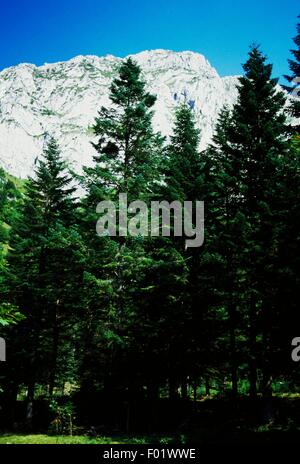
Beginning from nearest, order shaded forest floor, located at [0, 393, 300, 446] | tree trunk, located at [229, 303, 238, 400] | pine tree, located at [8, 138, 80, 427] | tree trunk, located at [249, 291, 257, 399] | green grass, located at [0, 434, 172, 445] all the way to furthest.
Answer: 1. shaded forest floor, located at [0, 393, 300, 446]
2. green grass, located at [0, 434, 172, 445]
3. tree trunk, located at [249, 291, 257, 399]
4. tree trunk, located at [229, 303, 238, 400]
5. pine tree, located at [8, 138, 80, 427]

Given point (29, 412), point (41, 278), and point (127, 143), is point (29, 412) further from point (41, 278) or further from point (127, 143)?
point (127, 143)

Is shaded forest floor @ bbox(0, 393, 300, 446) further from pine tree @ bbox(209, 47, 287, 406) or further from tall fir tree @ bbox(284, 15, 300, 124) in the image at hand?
tall fir tree @ bbox(284, 15, 300, 124)

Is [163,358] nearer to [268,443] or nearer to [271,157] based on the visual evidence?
[268,443]

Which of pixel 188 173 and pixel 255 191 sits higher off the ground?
pixel 188 173

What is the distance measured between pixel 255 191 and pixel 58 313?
15.8 meters

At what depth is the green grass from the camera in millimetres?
13609

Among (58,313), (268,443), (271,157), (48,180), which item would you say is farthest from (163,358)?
(48,180)

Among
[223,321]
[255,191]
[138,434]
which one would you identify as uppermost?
[255,191]

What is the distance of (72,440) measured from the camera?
49.3 ft

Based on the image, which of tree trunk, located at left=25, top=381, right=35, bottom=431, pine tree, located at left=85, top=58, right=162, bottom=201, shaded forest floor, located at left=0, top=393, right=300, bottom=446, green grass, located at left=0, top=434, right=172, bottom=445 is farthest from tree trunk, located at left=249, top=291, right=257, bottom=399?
tree trunk, located at left=25, top=381, right=35, bottom=431

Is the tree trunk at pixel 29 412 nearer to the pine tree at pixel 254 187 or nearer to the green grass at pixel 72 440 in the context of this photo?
the green grass at pixel 72 440

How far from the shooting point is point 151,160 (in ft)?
65.5

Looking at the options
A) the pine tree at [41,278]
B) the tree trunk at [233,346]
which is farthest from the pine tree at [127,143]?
the tree trunk at [233,346]

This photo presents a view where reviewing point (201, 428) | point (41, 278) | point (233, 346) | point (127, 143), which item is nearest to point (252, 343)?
point (233, 346)
